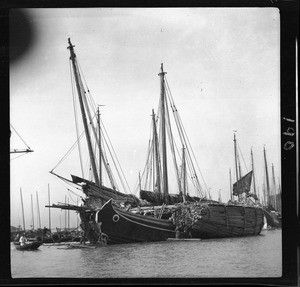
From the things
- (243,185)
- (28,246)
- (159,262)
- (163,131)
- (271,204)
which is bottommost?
(159,262)

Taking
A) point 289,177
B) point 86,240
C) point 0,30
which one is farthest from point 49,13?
point 289,177

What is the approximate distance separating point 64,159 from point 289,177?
1.32 metres

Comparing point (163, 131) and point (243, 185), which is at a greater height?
point (163, 131)

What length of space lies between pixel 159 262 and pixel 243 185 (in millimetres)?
697

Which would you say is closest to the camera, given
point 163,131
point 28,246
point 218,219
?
point 28,246

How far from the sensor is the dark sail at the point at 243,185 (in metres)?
3.55

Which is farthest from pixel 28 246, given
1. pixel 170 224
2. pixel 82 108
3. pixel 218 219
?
pixel 218 219

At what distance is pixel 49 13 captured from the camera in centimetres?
328

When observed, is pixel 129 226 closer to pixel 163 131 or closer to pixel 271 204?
pixel 163 131

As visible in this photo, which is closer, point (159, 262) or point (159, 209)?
point (159, 262)

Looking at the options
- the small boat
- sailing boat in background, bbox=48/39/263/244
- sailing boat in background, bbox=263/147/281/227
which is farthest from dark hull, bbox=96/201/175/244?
sailing boat in background, bbox=263/147/281/227

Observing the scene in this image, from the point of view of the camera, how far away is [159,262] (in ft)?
11.1

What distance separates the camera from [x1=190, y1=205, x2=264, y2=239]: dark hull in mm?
3770
